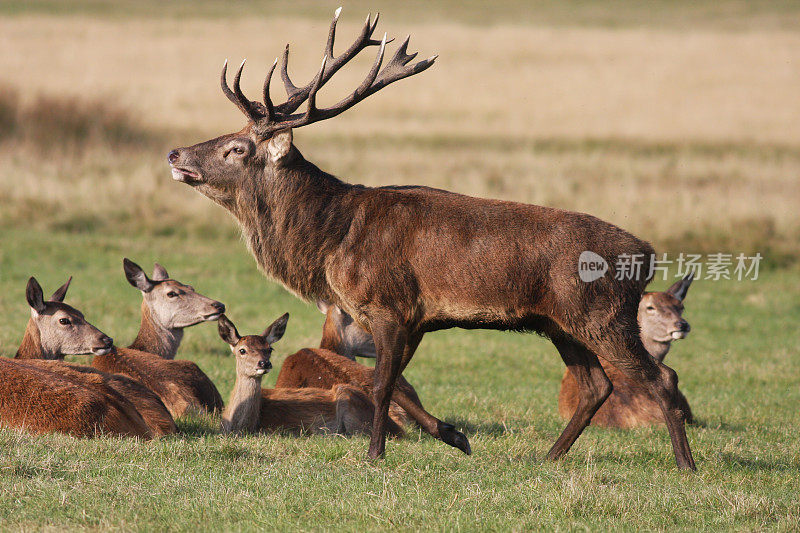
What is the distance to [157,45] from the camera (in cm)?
4850

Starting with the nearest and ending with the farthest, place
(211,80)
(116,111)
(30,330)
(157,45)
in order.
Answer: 1. (30,330)
2. (116,111)
3. (211,80)
4. (157,45)

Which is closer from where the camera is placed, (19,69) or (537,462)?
(537,462)

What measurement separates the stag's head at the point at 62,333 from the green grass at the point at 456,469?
1.27m

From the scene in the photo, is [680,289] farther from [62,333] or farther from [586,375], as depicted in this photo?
[62,333]

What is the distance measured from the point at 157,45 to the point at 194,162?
1696 inches

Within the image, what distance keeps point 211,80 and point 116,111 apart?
14.6 m

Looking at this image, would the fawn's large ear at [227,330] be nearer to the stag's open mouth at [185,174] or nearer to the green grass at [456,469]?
the green grass at [456,469]

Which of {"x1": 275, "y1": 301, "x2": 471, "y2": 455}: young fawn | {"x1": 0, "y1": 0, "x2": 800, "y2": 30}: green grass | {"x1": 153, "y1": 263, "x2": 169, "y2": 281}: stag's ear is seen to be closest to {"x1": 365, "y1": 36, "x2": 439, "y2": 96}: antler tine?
{"x1": 275, "y1": 301, "x2": 471, "y2": 455}: young fawn

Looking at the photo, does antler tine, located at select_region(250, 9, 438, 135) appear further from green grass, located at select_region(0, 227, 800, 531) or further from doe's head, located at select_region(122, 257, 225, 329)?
doe's head, located at select_region(122, 257, 225, 329)

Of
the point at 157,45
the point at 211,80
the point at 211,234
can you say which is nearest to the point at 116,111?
the point at 211,234

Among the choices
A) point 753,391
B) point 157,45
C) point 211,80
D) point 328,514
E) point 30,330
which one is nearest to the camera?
point 328,514

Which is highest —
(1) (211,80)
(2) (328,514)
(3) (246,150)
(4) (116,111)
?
(1) (211,80)

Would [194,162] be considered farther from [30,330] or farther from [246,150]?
[30,330]

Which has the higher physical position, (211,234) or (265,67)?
(265,67)
